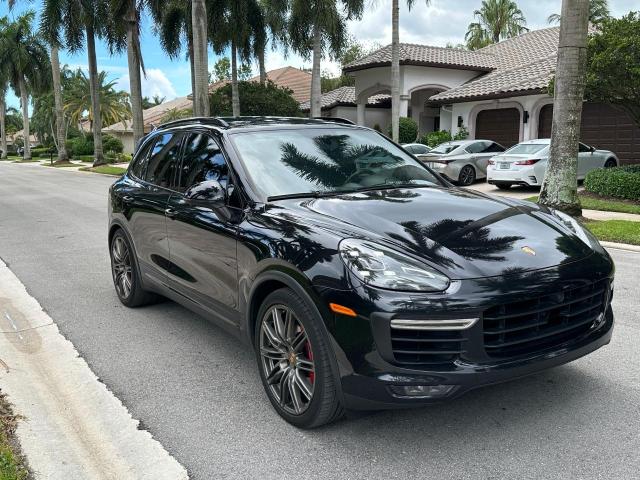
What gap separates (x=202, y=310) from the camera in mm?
4438

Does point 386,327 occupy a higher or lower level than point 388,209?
lower

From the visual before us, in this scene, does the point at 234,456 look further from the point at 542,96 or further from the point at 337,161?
the point at 542,96

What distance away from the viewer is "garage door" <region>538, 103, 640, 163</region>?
70.3 feet

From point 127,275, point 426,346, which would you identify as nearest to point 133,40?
point 127,275

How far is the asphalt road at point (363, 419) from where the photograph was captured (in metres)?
3.07

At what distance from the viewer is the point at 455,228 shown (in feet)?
11.3

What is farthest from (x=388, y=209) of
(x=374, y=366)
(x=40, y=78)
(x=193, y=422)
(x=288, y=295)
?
(x=40, y=78)

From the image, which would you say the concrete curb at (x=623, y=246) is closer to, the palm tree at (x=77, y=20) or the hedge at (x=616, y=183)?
the hedge at (x=616, y=183)

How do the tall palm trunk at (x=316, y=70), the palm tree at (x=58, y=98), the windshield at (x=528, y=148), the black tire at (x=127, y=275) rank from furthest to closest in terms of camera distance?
the palm tree at (x=58, y=98) < the tall palm trunk at (x=316, y=70) < the windshield at (x=528, y=148) < the black tire at (x=127, y=275)

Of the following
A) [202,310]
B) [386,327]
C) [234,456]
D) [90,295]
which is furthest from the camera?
[90,295]

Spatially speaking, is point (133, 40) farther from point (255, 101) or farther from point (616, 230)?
point (616, 230)

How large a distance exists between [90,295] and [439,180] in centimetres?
403

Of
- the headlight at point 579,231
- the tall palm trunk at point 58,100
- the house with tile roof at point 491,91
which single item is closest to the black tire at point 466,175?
the house with tile roof at point 491,91

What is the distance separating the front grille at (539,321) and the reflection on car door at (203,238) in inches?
66.3
